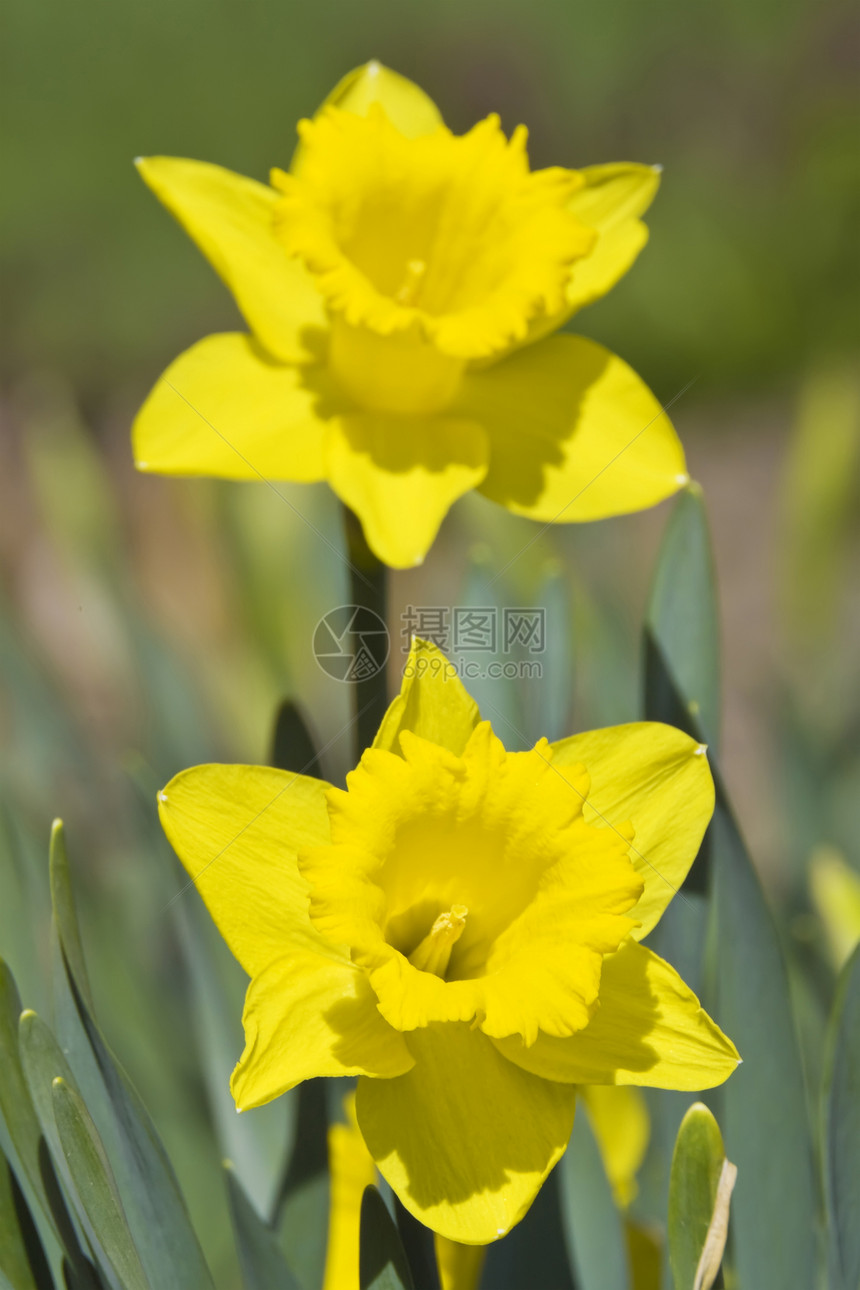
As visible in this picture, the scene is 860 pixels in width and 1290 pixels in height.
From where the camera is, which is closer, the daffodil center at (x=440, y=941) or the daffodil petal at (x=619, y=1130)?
the daffodil center at (x=440, y=941)

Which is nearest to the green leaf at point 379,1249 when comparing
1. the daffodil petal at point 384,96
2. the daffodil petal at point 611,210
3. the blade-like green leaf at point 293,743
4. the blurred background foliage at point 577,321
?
the blade-like green leaf at point 293,743

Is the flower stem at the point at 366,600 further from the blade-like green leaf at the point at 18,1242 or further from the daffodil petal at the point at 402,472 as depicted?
the blade-like green leaf at the point at 18,1242

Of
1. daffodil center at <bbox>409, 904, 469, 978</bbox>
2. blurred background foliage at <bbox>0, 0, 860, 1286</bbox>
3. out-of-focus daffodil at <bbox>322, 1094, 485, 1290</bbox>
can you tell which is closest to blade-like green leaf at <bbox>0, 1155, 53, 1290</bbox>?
out-of-focus daffodil at <bbox>322, 1094, 485, 1290</bbox>


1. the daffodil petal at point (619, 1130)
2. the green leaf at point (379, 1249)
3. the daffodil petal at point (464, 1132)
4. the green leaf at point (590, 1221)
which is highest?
the daffodil petal at point (464, 1132)

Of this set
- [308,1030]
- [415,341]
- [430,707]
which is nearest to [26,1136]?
[308,1030]

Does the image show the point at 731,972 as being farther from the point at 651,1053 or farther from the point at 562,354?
the point at 562,354

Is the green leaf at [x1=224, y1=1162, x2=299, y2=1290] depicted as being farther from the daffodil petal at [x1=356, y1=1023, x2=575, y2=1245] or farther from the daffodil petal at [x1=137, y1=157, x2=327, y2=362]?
the daffodil petal at [x1=137, y1=157, x2=327, y2=362]

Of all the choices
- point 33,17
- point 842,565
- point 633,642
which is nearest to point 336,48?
point 33,17
